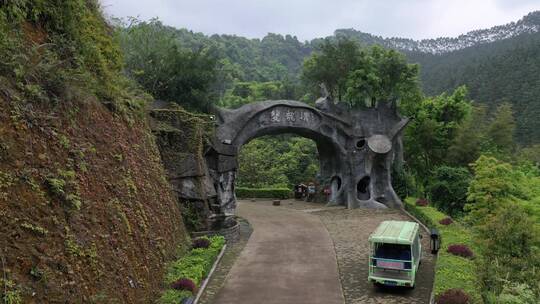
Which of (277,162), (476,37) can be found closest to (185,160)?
(277,162)

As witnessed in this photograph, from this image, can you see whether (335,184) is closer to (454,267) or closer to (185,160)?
(185,160)

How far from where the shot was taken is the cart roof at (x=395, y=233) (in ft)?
37.0

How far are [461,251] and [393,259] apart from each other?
375cm

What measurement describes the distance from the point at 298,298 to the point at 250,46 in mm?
82926

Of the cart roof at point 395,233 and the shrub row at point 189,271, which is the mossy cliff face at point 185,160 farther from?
the cart roof at point 395,233

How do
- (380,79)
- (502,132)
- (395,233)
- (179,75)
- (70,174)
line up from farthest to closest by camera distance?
(502,132) < (380,79) < (179,75) < (395,233) < (70,174)

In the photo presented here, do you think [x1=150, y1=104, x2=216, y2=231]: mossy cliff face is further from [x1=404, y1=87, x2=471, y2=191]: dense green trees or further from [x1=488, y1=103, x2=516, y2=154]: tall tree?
[x1=488, y1=103, x2=516, y2=154]: tall tree

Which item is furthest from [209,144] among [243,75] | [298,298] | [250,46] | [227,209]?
[250,46]

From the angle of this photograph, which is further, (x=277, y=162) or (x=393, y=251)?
(x=277, y=162)

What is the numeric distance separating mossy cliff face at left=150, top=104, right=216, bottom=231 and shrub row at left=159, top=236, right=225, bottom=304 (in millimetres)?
1514

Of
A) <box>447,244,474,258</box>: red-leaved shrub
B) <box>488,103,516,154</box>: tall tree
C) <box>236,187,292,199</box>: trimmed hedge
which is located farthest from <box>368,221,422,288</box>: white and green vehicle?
<box>488,103,516,154</box>: tall tree

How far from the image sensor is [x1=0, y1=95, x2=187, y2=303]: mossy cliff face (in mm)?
6133

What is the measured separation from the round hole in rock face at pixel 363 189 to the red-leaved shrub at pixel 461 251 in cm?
1225

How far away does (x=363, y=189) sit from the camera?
1058 inches
